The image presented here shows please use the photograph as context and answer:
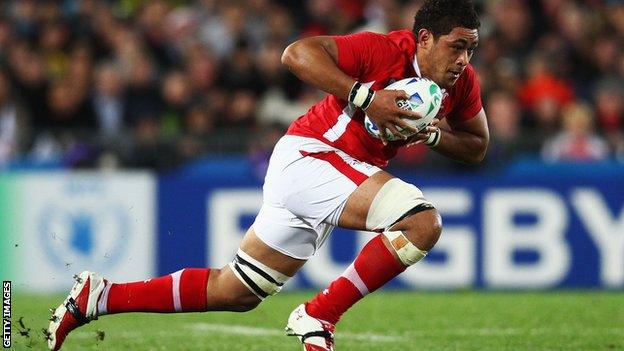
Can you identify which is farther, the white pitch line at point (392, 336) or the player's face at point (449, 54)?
the white pitch line at point (392, 336)

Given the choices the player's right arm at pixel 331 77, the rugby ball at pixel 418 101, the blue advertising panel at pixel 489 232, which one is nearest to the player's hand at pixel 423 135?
the rugby ball at pixel 418 101

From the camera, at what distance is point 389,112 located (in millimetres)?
5625

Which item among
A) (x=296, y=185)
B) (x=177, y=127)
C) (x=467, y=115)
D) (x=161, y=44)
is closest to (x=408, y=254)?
(x=296, y=185)

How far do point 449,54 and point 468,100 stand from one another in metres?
0.53

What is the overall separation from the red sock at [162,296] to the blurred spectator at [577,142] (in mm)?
6002

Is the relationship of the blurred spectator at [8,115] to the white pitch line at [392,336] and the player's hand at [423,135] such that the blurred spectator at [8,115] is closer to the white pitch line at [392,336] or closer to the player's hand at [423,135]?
the white pitch line at [392,336]

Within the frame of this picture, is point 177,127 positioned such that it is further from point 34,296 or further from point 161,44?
point 34,296

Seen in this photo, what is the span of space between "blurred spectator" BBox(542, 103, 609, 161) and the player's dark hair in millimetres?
5796

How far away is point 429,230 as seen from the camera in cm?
559

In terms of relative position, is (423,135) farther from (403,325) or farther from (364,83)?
(403,325)

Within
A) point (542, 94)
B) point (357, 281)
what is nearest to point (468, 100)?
point (357, 281)

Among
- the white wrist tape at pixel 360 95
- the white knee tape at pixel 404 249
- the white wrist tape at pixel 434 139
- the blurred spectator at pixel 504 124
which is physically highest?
the white wrist tape at pixel 360 95

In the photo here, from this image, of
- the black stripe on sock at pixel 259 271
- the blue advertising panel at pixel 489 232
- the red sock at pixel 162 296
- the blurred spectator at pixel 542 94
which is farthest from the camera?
the blurred spectator at pixel 542 94

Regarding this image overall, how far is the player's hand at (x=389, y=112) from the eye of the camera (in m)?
5.63
